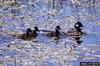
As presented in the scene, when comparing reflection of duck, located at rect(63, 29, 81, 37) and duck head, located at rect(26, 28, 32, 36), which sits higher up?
duck head, located at rect(26, 28, 32, 36)

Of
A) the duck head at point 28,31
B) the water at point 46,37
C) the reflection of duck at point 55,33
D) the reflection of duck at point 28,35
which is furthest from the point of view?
the reflection of duck at point 55,33

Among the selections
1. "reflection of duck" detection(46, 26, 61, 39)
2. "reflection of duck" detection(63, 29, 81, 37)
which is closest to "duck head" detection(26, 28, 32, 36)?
"reflection of duck" detection(46, 26, 61, 39)

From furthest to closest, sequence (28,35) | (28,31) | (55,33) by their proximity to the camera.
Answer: (55,33)
(28,31)
(28,35)

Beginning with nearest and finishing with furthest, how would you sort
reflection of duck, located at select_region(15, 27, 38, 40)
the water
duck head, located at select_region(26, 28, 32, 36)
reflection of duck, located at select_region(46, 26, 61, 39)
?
the water → reflection of duck, located at select_region(15, 27, 38, 40) → duck head, located at select_region(26, 28, 32, 36) → reflection of duck, located at select_region(46, 26, 61, 39)

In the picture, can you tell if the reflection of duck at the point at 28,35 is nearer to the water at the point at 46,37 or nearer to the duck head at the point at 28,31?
the duck head at the point at 28,31

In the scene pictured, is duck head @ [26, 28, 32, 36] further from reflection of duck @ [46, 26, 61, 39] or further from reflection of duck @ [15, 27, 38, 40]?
reflection of duck @ [46, 26, 61, 39]

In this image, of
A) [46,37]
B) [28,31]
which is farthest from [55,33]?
[28,31]

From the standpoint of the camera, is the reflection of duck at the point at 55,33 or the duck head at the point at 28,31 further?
the reflection of duck at the point at 55,33

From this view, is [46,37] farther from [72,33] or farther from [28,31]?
[72,33]

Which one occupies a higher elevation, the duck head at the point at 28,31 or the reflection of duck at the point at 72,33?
the duck head at the point at 28,31

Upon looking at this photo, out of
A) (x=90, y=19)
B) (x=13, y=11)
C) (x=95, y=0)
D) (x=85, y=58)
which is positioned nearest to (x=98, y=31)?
(x=90, y=19)

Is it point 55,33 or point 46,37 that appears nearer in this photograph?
point 46,37

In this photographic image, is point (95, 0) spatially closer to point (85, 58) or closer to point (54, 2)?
point (54, 2)

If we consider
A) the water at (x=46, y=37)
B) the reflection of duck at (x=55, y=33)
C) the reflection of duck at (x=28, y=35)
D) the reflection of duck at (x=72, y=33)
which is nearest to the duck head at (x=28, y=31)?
the reflection of duck at (x=28, y=35)
